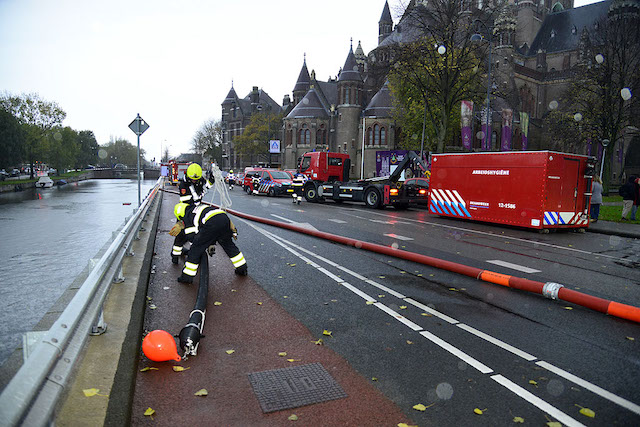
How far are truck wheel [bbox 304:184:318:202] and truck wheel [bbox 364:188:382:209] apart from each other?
163 inches

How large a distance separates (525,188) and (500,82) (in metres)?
48.8

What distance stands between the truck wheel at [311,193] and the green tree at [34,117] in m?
43.5

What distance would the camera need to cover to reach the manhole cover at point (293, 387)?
3535mm

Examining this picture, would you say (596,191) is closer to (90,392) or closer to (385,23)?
(90,392)

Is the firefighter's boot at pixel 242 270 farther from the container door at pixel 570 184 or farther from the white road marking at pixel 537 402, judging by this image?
the container door at pixel 570 184

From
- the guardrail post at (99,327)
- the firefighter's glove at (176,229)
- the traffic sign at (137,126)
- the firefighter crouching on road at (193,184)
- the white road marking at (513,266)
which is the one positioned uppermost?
the traffic sign at (137,126)

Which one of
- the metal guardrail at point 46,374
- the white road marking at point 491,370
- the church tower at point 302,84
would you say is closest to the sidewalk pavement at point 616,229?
the white road marking at point 491,370

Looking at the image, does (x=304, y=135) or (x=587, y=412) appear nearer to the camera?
(x=587, y=412)

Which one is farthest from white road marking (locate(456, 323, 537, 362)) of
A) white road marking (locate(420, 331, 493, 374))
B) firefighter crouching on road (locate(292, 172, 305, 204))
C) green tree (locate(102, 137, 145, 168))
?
green tree (locate(102, 137, 145, 168))

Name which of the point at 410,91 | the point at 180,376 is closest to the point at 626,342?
the point at 180,376

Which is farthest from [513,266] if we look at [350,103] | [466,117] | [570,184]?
[350,103]

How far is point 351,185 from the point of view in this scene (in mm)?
24312

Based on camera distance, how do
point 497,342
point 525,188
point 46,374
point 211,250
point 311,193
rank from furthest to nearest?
point 311,193, point 525,188, point 211,250, point 497,342, point 46,374

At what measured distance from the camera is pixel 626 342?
5.01 m
